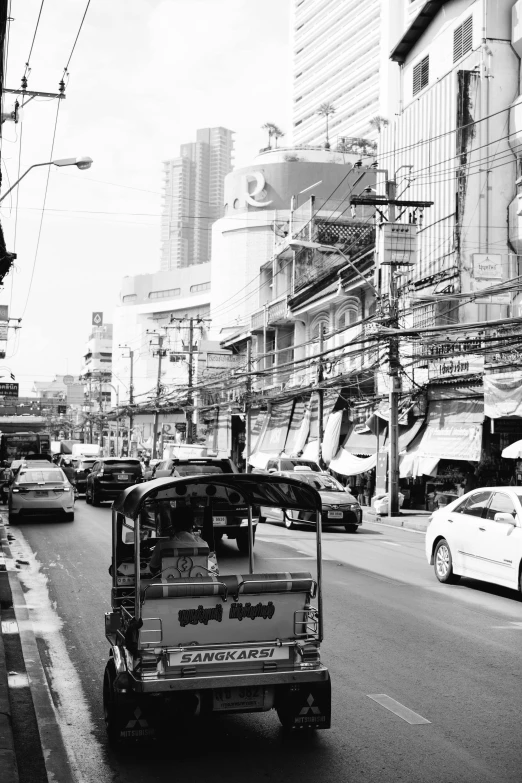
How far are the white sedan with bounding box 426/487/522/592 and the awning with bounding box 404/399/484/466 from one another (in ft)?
46.4

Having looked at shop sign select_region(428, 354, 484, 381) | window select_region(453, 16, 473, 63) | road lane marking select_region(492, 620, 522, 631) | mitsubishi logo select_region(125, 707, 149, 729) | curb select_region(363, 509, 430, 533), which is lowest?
curb select_region(363, 509, 430, 533)

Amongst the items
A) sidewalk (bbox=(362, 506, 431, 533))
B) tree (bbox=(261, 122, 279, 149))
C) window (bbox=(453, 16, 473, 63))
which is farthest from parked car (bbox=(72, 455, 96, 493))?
tree (bbox=(261, 122, 279, 149))

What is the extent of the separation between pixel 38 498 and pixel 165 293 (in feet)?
444

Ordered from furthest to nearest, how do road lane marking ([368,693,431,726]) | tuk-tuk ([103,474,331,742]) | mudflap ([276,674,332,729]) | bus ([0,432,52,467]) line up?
1. bus ([0,432,52,467])
2. road lane marking ([368,693,431,726])
3. mudflap ([276,674,332,729])
4. tuk-tuk ([103,474,331,742])

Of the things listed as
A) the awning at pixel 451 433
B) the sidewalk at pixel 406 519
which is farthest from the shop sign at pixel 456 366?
the sidewalk at pixel 406 519

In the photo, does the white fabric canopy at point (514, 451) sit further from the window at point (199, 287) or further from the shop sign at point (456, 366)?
the window at point (199, 287)

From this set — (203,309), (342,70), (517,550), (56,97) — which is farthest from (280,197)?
(517,550)

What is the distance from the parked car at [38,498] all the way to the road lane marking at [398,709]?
61.0 feet

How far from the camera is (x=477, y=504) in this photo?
46.1 ft

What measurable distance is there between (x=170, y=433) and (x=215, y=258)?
20365 millimetres

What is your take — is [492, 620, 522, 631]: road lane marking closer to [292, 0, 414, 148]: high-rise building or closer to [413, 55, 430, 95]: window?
[413, 55, 430, 95]: window

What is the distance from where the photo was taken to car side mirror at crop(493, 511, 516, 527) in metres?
12.5

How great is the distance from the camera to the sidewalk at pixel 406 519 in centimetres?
2685

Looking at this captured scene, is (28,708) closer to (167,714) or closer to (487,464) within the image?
(167,714)
